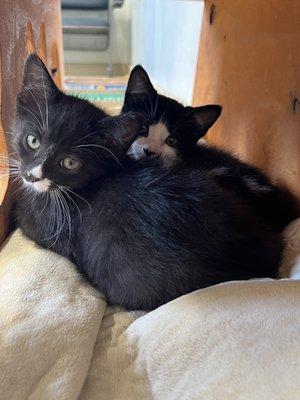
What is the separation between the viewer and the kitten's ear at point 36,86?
1037 mm

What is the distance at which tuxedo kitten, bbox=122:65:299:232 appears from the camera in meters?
1.19

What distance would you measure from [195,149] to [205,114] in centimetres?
11

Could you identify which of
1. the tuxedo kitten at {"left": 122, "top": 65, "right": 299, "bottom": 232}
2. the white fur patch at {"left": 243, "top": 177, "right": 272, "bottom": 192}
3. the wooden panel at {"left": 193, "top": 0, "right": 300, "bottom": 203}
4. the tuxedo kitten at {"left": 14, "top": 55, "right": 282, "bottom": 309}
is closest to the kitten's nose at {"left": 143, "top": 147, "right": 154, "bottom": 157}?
the tuxedo kitten at {"left": 122, "top": 65, "right": 299, "bottom": 232}

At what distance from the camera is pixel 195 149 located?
4.49 ft

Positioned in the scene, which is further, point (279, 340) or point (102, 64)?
point (102, 64)

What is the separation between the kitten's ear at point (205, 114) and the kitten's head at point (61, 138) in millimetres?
346

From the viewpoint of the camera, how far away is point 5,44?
1.08m

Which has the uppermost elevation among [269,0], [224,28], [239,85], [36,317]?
[269,0]

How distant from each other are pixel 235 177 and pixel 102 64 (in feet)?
12.8

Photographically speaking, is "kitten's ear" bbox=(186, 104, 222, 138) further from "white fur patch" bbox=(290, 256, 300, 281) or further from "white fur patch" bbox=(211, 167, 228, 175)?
"white fur patch" bbox=(290, 256, 300, 281)

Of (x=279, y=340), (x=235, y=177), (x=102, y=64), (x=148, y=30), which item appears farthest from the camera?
(x=102, y=64)

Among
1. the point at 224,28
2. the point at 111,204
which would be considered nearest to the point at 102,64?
the point at 224,28

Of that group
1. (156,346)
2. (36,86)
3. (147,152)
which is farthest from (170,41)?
(156,346)

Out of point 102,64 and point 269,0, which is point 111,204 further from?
point 102,64
